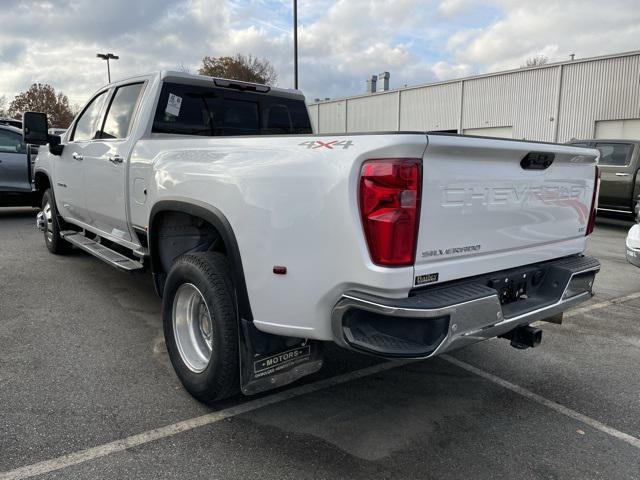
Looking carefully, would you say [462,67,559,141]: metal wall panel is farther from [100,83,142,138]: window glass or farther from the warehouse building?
[100,83,142,138]: window glass

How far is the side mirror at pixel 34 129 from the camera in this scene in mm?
5602

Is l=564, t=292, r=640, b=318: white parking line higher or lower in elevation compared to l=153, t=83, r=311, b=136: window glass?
lower

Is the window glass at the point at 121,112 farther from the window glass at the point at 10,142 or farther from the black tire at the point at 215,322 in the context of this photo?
the window glass at the point at 10,142

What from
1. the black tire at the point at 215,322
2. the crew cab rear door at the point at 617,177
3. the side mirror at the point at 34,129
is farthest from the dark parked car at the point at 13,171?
the crew cab rear door at the point at 617,177

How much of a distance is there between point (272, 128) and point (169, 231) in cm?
184

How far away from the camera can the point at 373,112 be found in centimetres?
3114

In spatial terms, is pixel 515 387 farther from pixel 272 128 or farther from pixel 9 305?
pixel 9 305

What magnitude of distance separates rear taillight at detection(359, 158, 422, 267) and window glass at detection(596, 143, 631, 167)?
35.5 ft

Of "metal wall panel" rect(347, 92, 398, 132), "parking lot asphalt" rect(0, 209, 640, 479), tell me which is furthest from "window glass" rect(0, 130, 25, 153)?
"metal wall panel" rect(347, 92, 398, 132)

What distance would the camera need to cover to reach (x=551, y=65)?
21.6 meters

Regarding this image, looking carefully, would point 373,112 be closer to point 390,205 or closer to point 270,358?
point 270,358

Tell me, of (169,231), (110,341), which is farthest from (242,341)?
(110,341)

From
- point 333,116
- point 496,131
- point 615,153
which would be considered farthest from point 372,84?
point 615,153

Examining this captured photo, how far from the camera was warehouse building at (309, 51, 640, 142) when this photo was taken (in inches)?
774
